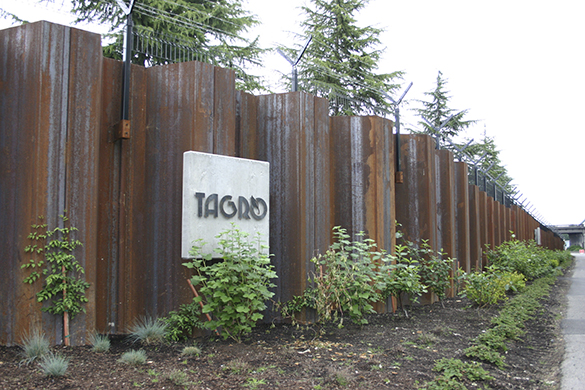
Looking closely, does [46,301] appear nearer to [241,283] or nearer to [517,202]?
[241,283]

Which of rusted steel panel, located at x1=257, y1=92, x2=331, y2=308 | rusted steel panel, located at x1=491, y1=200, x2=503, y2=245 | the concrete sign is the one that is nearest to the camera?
the concrete sign

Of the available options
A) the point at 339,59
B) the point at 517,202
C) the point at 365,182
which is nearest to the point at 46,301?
the point at 365,182

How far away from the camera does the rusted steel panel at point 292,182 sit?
23.3 feet

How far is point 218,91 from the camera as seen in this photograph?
6309 millimetres

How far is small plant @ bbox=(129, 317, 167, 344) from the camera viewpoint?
5312mm

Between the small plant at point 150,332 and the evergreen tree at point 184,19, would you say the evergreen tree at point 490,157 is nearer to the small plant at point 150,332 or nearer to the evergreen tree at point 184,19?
the evergreen tree at point 184,19

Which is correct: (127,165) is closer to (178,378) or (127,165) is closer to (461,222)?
(178,378)

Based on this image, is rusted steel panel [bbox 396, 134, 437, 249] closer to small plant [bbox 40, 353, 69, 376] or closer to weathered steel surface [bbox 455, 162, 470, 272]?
weathered steel surface [bbox 455, 162, 470, 272]

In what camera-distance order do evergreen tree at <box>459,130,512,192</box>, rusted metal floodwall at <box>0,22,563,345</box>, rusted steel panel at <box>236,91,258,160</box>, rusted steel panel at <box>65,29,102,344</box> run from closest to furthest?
rusted metal floodwall at <box>0,22,563,345</box>
rusted steel panel at <box>65,29,102,344</box>
rusted steel panel at <box>236,91,258,160</box>
evergreen tree at <box>459,130,512,192</box>

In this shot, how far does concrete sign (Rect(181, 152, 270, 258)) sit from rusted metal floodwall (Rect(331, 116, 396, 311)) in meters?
2.08

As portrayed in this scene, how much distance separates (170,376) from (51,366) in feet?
3.29

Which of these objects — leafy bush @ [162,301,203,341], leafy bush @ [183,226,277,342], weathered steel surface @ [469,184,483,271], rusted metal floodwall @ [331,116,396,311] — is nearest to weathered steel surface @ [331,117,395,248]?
rusted metal floodwall @ [331,116,396,311]

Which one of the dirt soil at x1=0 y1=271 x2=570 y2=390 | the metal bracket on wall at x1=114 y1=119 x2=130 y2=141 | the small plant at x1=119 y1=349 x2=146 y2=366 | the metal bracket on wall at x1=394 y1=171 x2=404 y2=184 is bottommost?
the dirt soil at x1=0 y1=271 x2=570 y2=390

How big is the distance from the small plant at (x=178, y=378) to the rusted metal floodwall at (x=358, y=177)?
→ 15.4 ft
